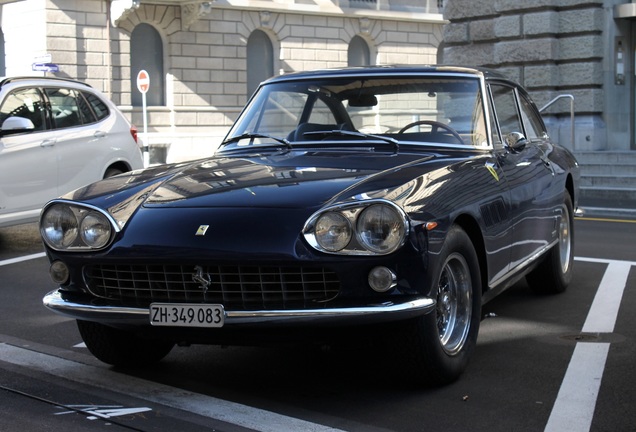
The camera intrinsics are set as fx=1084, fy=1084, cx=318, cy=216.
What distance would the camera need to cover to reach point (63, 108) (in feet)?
36.3

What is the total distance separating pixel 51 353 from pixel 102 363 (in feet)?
1.47

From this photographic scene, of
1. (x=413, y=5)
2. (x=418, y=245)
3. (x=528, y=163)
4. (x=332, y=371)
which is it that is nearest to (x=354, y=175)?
(x=418, y=245)

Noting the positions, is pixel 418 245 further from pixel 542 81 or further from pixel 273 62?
pixel 273 62

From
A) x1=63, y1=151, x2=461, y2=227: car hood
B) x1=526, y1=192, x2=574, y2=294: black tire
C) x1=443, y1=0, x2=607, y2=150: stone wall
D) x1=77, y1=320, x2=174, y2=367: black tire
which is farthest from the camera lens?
x1=443, y1=0, x2=607, y2=150: stone wall

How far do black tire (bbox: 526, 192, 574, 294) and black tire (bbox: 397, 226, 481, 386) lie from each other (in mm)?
2418

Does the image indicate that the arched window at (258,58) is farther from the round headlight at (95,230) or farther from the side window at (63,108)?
the round headlight at (95,230)

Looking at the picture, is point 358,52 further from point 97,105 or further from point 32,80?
point 32,80

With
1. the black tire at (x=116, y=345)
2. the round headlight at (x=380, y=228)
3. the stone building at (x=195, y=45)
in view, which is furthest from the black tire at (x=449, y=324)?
the stone building at (x=195, y=45)

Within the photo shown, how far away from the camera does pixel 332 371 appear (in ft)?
18.1

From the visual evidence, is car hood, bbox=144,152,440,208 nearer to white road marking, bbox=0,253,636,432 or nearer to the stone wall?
white road marking, bbox=0,253,636,432

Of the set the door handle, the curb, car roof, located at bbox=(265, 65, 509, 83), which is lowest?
the curb

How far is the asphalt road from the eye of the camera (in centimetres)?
457

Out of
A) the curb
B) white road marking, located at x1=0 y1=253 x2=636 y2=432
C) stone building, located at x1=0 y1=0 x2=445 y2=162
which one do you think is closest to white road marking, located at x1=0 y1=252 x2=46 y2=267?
white road marking, located at x1=0 y1=253 x2=636 y2=432

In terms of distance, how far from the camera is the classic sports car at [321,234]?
4.60 metres
